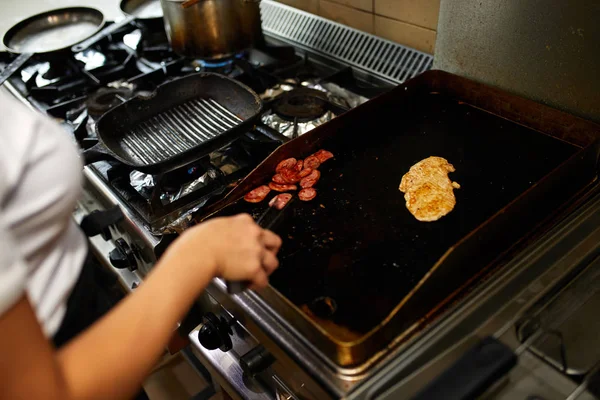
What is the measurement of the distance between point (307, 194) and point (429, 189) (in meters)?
0.26

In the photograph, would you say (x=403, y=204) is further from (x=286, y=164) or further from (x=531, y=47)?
(x=531, y=47)

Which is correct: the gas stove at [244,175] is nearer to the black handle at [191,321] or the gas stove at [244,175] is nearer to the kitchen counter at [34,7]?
the black handle at [191,321]

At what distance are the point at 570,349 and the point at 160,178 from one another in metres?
0.88

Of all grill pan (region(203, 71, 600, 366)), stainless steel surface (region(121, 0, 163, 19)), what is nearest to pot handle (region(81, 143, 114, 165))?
grill pan (region(203, 71, 600, 366))

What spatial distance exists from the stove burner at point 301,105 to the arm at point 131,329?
749 mm

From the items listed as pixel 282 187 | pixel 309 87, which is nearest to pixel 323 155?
pixel 282 187

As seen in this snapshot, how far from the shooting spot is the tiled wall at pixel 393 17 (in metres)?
1.50

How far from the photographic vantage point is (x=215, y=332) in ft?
3.26

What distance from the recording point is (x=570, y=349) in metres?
0.85

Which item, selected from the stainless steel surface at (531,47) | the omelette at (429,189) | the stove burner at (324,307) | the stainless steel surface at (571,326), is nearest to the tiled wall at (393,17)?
the stainless steel surface at (531,47)

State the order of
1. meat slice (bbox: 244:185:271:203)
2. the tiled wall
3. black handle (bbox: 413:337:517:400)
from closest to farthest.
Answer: black handle (bbox: 413:337:517:400) < meat slice (bbox: 244:185:271:203) < the tiled wall

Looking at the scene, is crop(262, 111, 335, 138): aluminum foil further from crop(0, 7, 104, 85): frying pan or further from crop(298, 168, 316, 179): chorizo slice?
crop(0, 7, 104, 85): frying pan

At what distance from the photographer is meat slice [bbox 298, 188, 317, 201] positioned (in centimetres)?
108

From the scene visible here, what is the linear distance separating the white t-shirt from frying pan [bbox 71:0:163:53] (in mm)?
1435
